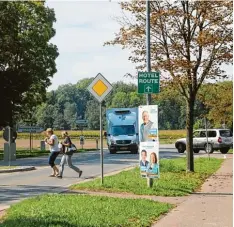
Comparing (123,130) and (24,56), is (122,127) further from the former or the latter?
(24,56)

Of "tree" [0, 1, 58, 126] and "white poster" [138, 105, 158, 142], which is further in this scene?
"tree" [0, 1, 58, 126]

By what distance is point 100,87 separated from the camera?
15125 millimetres

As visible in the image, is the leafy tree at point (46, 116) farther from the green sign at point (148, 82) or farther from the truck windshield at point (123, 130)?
the green sign at point (148, 82)

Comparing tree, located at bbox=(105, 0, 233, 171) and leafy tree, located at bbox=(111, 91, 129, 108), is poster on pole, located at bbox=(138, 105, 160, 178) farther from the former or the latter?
leafy tree, located at bbox=(111, 91, 129, 108)

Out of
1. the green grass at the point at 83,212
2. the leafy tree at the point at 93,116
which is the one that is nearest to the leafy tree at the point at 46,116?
the leafy tree at the point at 93,116

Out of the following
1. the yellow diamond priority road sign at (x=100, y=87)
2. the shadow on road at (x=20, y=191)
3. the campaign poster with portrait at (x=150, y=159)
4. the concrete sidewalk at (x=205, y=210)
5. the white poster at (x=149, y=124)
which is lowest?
the concrete sidewalk at (x=205, y=210)

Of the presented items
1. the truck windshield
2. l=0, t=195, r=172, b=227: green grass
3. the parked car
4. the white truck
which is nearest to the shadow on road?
l=0, t=195, r=172, b=227: green grass

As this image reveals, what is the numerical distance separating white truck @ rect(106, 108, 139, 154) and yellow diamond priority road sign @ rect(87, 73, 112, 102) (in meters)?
24.8

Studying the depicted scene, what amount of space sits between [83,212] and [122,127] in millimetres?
30837

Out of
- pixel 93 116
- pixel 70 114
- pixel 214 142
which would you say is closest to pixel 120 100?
pixel 93 116

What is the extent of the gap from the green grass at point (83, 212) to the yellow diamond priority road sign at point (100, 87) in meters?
4.04

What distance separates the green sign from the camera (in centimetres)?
1441

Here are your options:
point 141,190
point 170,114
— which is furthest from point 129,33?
point 170,114

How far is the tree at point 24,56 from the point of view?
130ft
